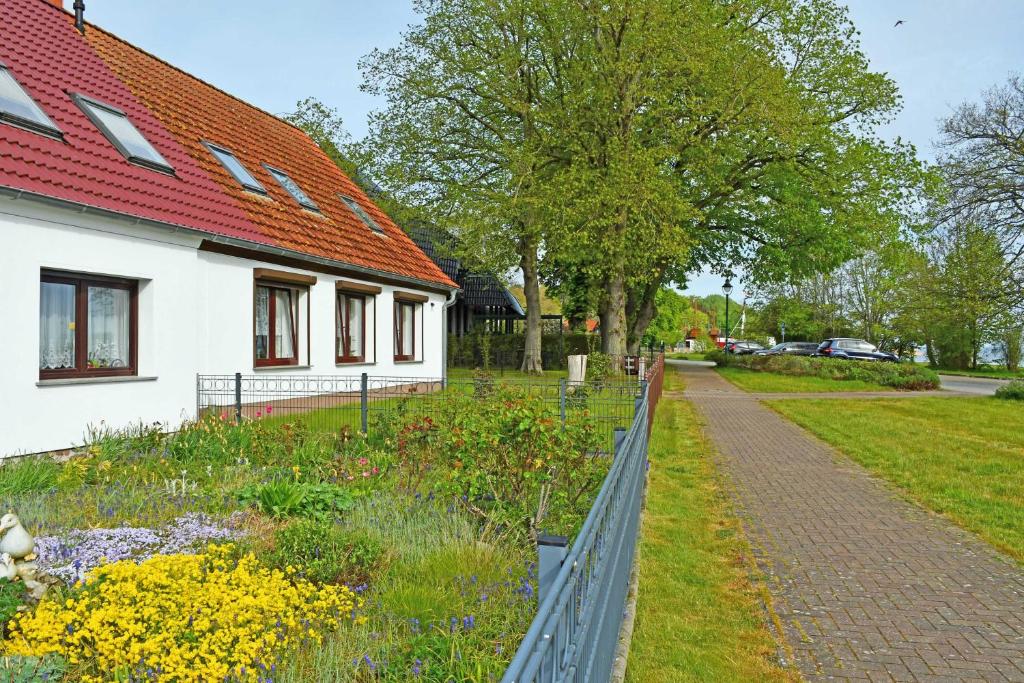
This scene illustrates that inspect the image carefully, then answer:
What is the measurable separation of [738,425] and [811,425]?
1425 mm

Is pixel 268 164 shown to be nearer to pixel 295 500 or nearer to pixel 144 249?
pixel 144 249

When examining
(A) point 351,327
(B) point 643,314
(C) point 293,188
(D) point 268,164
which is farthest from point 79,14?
(B) point 643,314

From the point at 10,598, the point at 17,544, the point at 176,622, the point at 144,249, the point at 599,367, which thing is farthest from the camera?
the point at 599,367

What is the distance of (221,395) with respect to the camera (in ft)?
39.1

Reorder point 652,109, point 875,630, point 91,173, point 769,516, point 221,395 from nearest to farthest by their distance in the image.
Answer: point 875,630
point 769,516
point 91,173
point 221,395
point 652,109

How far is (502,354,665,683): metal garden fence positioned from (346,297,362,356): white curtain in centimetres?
1279

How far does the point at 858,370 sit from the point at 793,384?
11.0ft

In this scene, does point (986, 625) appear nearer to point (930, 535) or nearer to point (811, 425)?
point (930, 535)

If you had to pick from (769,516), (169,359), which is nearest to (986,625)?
(769,516)

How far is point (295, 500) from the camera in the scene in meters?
6.13

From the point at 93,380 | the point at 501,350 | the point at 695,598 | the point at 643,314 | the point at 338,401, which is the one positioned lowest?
the point at 695,598

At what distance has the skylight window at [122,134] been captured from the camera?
11.2m

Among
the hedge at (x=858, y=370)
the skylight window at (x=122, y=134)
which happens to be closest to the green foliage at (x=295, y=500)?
the skylight window at (x=122, y=134)

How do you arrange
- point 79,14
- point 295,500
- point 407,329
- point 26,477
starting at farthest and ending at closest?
1. point 407,329
2. point 79,14
3. point 26,477
4. point 295,500
